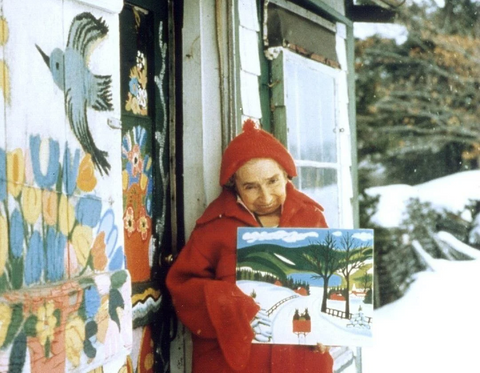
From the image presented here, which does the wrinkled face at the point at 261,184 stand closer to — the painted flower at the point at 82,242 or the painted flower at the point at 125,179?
the painted flower at the point at 125,179

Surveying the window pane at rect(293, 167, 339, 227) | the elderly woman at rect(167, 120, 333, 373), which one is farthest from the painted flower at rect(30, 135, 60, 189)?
the window pane at rect(293, 167, 339, 227)

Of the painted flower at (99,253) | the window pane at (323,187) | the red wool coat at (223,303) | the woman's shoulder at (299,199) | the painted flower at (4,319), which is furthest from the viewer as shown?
A: the window pane at (323,187)

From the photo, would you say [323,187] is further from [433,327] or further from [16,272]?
[433,327]

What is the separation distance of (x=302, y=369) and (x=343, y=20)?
2.36m

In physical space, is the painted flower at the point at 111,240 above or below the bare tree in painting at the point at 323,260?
above

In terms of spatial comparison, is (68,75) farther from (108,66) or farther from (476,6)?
(476,6)

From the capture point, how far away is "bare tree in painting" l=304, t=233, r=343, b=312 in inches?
83.9

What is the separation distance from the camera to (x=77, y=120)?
147 centimetres

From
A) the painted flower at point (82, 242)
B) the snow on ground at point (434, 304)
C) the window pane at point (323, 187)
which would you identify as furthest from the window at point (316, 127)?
the snow on ground at point (434, 304)

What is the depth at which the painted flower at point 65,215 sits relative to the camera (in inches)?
55.3

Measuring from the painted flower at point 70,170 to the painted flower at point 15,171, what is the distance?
0.14 m

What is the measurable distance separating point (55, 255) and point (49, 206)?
103 mm

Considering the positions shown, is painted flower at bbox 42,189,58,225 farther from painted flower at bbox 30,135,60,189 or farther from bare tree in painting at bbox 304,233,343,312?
bare tree in painting at bbox 304,233,343,312

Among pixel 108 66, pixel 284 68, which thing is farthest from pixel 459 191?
pixel 108 66
